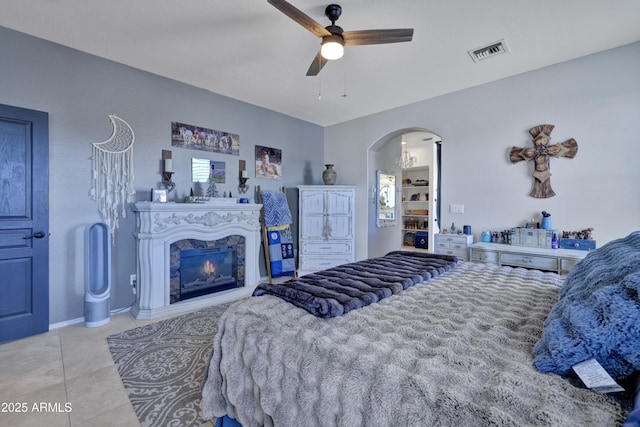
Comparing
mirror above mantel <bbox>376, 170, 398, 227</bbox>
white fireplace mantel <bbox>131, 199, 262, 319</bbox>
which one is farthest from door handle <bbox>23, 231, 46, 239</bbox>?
mirror above mantel <bbox>376, 170, 398, 227</bbox>

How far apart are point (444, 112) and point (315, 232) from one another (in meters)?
2.72

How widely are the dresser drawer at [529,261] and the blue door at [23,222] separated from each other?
485 centimetres

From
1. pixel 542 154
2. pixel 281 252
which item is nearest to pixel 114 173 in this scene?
pixel 281 252

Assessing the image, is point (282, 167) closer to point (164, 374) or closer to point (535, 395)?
point (164, 374)

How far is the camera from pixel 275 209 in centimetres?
451

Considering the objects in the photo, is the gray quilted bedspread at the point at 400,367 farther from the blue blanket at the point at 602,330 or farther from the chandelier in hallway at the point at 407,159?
the chandelier in hallway at the point at 407,159

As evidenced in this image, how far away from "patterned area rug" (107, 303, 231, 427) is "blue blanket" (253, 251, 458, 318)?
0.84 metres

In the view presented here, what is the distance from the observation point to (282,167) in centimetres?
486

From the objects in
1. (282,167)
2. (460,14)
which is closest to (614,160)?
(460,14)

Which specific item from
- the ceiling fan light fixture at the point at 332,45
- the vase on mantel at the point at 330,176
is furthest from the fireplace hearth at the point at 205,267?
the ceiling fan light fixture at the point at 332,45

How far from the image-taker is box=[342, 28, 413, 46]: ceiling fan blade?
2.02m

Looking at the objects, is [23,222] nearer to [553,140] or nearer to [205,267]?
[205,267]

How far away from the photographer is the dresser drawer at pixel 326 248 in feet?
15.7

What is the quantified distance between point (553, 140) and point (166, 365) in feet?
14.8
